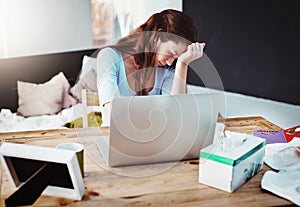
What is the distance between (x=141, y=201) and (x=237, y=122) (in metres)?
0.85

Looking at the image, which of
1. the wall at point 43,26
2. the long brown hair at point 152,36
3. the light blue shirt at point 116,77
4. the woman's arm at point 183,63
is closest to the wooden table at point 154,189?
the light blue shirt at point 116,77

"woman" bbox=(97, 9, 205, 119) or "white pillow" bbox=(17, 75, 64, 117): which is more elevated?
"woman" bbox=(97, 9, 205, 119)

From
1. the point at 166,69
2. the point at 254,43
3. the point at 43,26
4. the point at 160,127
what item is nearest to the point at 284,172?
the point at 160,127

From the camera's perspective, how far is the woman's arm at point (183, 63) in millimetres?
1541

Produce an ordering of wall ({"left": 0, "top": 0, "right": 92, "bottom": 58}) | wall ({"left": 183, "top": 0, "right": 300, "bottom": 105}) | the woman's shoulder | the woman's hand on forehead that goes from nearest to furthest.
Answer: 1. the woman's hand on forehead
2. the woman's shoulder
3. wall ({"left": 183, "top": 0, "right": 300, "bottom": 105})
4. wall ({"left": 0, "top": 0, "right": 92, "bottom": 58})

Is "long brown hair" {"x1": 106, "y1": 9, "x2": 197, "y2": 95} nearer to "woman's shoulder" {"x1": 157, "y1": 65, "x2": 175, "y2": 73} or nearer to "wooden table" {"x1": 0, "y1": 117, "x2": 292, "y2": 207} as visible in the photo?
"woman's shoulder" {"x1": 157, "y1": 65, "x2": 175, "y2": 73}

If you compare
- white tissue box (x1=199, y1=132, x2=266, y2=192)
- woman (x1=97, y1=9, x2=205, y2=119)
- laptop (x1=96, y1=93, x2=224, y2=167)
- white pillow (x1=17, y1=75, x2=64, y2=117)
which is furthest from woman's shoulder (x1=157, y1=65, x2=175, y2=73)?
white pillow (x1=17, y1=75, x2=64, y2=117)

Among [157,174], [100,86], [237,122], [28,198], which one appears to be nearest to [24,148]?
[28,198]

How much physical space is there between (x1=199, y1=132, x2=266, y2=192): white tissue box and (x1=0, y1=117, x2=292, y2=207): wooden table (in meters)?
0.02

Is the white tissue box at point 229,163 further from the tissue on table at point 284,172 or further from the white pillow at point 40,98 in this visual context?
the white pillow at point 40,98

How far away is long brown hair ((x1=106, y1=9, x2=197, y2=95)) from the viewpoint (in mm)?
1606

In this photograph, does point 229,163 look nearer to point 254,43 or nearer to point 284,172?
point 284,172

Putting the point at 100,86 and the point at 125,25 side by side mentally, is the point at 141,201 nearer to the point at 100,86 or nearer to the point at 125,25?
the point at 100,86

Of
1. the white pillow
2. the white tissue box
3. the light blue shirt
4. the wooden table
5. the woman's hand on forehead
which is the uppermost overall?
the woman's hand on forehead
